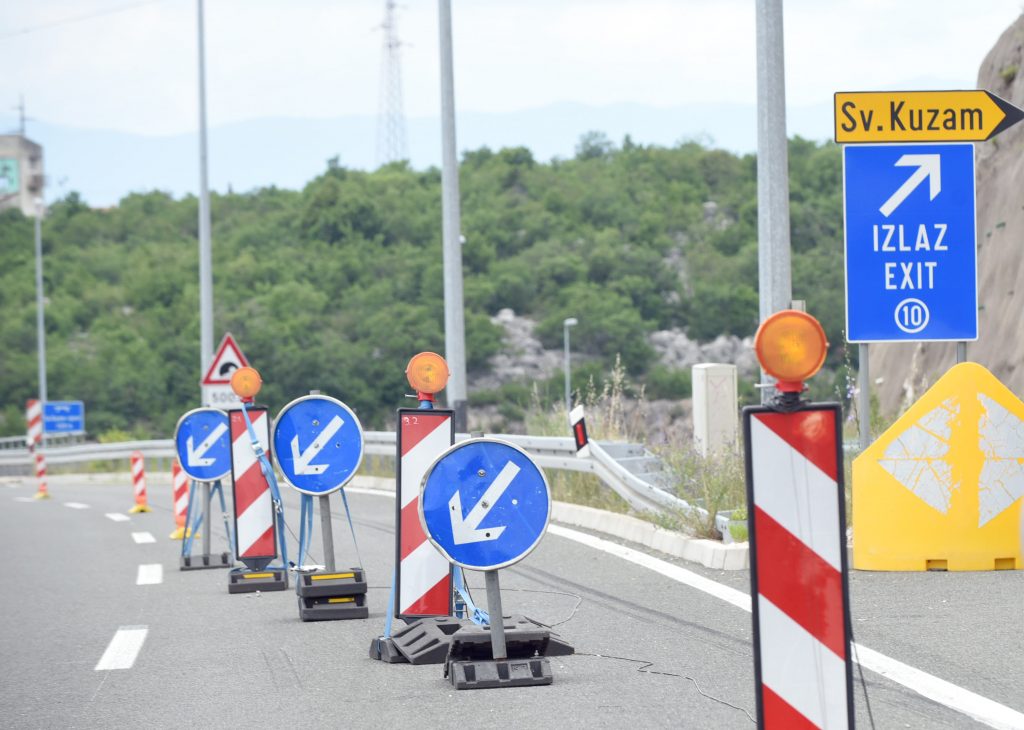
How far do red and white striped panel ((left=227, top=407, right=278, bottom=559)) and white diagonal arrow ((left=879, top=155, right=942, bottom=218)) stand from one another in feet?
16.6

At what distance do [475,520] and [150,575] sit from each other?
6467 mm

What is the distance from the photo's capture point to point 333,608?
9.59 metres

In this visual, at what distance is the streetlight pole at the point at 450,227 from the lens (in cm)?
1992

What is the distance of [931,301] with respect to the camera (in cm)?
1091

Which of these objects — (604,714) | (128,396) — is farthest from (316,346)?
(604,714)

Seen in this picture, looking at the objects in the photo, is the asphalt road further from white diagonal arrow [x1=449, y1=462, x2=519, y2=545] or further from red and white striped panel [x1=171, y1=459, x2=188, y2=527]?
red and white striped panel [x1=171, y1=459, x2=188, y2=527]

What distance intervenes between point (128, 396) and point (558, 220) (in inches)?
1052

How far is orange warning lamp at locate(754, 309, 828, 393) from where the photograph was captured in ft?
14.7

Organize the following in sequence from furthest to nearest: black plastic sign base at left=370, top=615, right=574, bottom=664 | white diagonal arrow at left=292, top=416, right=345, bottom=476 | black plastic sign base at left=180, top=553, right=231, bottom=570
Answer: black plastic sign base at left=180, top=553, right=231, bottom=570 → white diagonal arrow at left=292, top=416, right=345, bottom=476 → black plastic sign base at left=370, top=615, right=574, bottom=664

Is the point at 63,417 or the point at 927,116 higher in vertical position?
the point at 927,116

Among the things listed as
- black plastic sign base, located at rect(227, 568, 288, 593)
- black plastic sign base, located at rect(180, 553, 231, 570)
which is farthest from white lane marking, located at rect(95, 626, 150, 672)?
black plastic sign base, located at rect(180, 553, 231, 570)

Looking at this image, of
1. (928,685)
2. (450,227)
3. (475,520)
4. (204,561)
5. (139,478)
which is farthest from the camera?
(139,478)

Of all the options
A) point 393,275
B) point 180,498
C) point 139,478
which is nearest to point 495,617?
point 180,498

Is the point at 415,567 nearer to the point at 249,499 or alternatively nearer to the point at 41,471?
the point at 249,499
